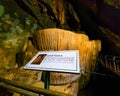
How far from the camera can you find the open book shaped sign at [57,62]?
6.27ft

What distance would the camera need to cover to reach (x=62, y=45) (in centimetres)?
541

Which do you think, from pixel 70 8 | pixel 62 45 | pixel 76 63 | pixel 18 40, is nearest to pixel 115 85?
pixel 62 45

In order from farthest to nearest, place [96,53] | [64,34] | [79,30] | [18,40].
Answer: [79,30] < [96,53] < [18,40] < [64,34]

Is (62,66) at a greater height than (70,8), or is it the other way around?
Answer: (70,8)

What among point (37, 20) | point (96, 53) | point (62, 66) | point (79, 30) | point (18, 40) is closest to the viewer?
point (62, 66)

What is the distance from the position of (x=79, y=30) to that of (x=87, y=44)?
1.59 meters

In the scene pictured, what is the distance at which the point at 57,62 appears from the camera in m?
2.10

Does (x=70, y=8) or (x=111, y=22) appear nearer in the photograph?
(x=111, y=22)

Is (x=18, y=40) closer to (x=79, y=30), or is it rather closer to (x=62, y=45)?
(x=62, y=45)

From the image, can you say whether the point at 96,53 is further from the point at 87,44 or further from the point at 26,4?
the point at 26,4

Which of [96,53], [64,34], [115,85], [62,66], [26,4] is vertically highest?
[26,4]

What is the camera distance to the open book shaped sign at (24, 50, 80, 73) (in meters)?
1.91

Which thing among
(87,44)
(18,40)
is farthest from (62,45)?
(18,40)

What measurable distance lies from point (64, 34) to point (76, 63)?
11.2 ft
